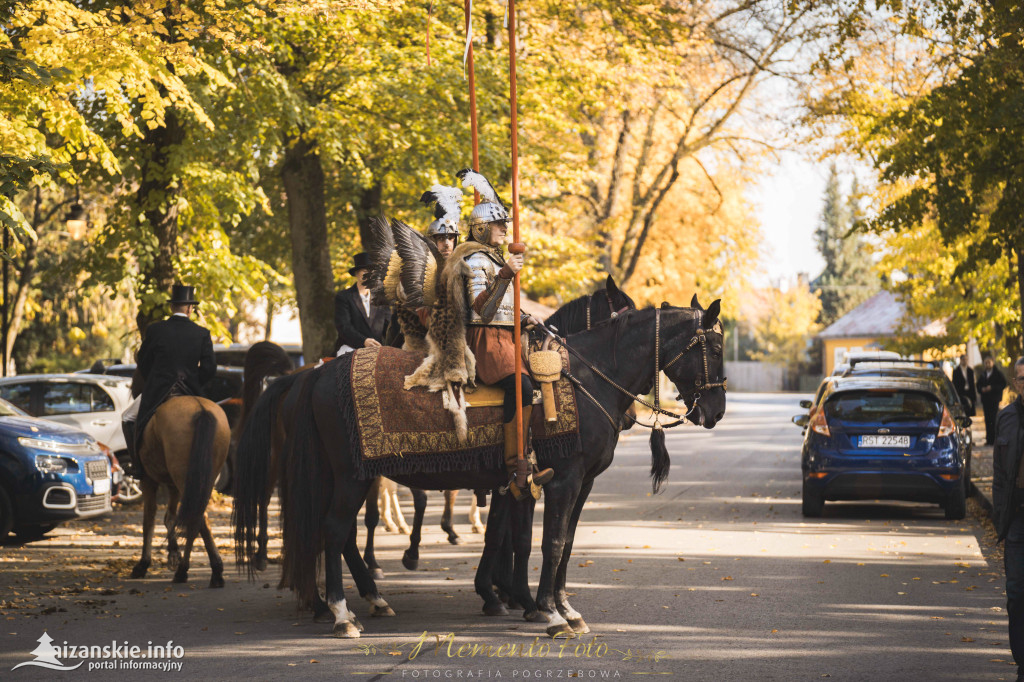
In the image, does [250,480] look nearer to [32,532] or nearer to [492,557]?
[492,557]

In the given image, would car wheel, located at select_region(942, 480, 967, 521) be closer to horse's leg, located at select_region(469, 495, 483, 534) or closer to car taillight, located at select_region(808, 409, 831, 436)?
car taillight, located at select_region(808, 409, 831, 436)

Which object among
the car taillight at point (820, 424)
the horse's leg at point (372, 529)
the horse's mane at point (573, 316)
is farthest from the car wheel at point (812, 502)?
the horse's leg at point (372, 529)

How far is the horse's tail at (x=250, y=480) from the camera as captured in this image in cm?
867

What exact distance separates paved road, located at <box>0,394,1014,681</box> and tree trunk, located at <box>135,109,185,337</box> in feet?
11.8

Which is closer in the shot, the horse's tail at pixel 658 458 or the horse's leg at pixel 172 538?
the horse's tail at pixel 658 458

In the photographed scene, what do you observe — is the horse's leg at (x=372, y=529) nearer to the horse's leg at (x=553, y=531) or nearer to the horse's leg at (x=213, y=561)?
the horse's leg at (x=213, y=561)

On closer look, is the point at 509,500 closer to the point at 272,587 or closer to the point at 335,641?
the point at 335,641

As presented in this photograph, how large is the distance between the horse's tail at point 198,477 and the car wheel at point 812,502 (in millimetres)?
7720

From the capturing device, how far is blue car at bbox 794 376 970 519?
14.4m

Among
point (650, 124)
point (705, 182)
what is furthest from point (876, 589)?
point (705, 182)

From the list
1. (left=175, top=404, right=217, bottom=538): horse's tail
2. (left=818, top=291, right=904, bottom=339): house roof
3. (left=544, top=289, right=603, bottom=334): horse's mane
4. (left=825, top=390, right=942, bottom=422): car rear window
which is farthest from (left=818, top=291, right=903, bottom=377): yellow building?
(left=175, top=404, right=217, bottom=538): horse's tail

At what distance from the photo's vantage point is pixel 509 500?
348 inches

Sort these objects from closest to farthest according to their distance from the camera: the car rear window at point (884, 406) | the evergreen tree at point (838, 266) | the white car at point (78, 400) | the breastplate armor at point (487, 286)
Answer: the breastplate armor at point (487, 286)
the car rear window at point (884, 406)
the white car at point (78, 400)
the evergreen tree at point (838, 266)

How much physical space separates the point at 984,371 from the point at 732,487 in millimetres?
10446
